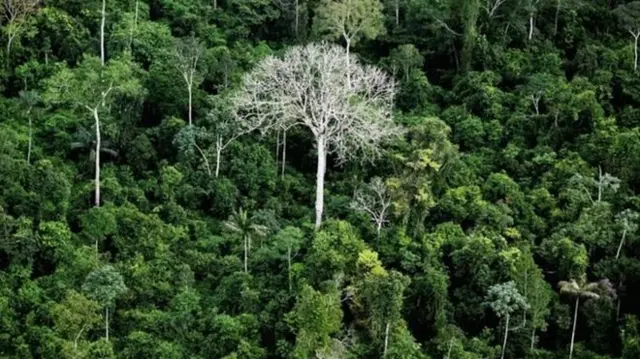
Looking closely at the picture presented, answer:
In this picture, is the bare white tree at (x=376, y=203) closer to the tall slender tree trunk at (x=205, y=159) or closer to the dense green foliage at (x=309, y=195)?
the dense green foliage at (x=309, y=195)

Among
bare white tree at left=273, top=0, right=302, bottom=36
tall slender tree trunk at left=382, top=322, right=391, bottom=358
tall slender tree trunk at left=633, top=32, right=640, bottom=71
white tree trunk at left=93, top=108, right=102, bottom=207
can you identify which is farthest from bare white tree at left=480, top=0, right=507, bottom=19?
tall slender tree trunk at left=382, top=322, right=391, bottom=358

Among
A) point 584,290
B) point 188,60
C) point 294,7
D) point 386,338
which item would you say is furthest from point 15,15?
point 584,290

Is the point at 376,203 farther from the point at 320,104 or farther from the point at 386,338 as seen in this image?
the point at 386,338

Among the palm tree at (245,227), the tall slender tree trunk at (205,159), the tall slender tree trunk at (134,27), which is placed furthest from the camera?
the tall slender tree trunk at (134,27)

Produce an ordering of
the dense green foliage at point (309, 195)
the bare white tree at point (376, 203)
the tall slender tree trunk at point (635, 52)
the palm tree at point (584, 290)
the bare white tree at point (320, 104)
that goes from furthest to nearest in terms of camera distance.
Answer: the tall slender tree trunk at point (635, 52) < the bare white tree at point (320, 104) < the bare white tree at point (376, 203) < the palm tree at point (584, 290) < the dense green foliage at point (309, 195)

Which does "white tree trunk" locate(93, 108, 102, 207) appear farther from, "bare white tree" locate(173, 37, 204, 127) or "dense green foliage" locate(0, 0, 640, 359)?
"bare white tree" locate(173, 37, 204, 127)

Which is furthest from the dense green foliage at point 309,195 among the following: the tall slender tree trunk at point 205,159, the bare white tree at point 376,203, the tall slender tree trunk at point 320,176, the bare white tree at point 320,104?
the bare white tree at point 320,104

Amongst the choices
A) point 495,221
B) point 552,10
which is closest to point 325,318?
point 495,221
